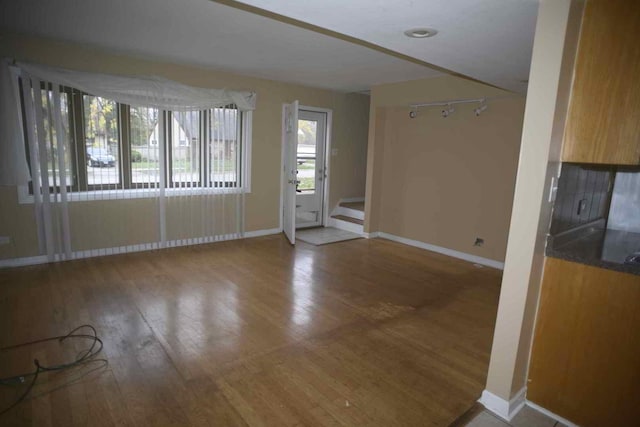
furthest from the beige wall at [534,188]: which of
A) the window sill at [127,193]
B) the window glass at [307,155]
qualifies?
the window glass at [307,155]

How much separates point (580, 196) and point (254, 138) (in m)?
4.37

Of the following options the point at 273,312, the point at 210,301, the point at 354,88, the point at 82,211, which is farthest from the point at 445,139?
the point at 82,211

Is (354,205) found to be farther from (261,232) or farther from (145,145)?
(145,145)

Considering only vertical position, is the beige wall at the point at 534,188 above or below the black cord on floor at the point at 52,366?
above

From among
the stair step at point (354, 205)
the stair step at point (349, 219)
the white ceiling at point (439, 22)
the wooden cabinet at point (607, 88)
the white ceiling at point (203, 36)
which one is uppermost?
the white ceiling at point (203, 36)

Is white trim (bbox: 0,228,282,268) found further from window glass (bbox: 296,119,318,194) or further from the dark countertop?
the dark countertop

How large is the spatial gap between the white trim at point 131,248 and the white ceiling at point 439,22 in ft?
12.6

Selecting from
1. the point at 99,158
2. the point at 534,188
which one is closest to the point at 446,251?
the point at 534,188

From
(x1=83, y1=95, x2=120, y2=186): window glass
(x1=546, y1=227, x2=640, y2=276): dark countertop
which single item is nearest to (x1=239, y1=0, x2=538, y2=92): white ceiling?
(x1=546, y1=227, x2=640, y2=276): dark countertop

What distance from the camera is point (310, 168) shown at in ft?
21.2

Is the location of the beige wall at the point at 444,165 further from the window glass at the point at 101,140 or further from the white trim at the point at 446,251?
the window glass at the point at 101,140

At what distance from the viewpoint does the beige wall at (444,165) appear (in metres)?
4.52

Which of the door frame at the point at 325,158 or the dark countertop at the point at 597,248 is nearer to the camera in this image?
the dark countertop at the point at 597,248

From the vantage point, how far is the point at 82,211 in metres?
4.32
